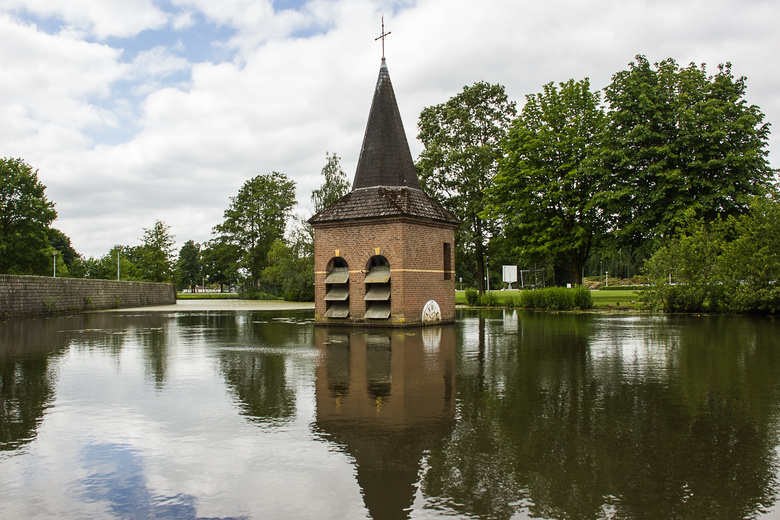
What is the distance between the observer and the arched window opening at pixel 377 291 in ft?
70.0

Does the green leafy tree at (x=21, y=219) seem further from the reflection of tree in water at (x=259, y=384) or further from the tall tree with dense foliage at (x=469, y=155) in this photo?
the reflection of tree in water at (x=259, y=384)

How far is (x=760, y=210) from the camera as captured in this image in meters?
25.2

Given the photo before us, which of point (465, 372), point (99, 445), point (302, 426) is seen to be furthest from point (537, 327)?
point (99, 445)

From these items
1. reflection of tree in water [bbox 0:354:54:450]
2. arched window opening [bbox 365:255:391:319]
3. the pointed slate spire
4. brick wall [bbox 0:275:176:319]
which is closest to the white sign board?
brick wall [bbox 0:275:176:319]

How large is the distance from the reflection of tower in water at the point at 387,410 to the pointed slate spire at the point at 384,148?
33.4ft

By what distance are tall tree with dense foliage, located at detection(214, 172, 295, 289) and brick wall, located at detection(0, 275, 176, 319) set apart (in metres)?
19.0

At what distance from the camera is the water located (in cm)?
432

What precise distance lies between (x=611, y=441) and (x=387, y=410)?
262cm

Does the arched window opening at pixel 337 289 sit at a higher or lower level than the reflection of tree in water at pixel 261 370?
higher

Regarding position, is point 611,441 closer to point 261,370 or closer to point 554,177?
point 261,370

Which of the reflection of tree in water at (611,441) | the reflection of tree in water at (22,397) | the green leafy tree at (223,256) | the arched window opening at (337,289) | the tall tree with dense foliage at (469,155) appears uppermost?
the tall tree with dense foliage at (469,155)

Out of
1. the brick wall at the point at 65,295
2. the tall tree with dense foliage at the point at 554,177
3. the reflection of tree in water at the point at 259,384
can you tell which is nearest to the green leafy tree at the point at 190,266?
the brick wall at the point at 65,295

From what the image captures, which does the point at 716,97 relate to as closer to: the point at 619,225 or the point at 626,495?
the point at 619,225

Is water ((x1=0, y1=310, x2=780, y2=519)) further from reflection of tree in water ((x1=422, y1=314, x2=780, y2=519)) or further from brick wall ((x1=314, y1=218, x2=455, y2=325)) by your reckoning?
brick wall ((x1=314, y1=218, x2=455, y2=325))
